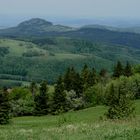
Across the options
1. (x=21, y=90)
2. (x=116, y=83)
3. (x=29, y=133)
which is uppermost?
(x=29, y=133)

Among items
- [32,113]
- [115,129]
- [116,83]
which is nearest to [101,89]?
[116,83]

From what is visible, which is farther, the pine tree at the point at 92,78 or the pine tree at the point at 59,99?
the pine tree at the point at 92,78

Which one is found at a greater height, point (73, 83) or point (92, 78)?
point (92, 78)

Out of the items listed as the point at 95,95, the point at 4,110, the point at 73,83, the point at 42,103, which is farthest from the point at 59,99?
the point at 4,110

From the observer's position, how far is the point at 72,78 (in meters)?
114

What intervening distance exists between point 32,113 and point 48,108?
384 centimetres

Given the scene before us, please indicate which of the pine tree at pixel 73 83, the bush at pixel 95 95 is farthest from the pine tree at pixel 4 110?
the pine tree at pixel 73 83

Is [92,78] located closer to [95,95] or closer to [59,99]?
[95,95]

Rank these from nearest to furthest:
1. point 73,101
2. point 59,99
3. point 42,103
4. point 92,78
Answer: point 59,99 < point 42,103 < point 73,101 < point 92,78

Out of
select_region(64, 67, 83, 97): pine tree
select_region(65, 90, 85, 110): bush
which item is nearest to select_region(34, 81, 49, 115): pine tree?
select_region(65, 90, 85, 110): bush

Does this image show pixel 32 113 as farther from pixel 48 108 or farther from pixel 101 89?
pixel 101 89

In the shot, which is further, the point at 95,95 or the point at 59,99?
the point at 95,95

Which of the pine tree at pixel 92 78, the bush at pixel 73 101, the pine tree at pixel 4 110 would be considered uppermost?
the pine tree at pixel 4 110

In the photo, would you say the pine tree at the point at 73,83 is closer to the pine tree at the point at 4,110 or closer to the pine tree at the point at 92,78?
the pine tree at the point at 92,78
